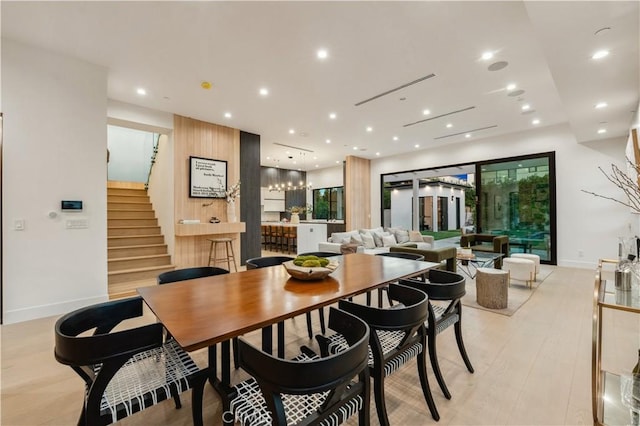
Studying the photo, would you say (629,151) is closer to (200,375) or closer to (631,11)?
(631,11)

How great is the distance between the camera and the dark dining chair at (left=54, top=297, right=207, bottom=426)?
3.66 ft

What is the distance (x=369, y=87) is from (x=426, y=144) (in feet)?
14.2

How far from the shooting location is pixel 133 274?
466 cm

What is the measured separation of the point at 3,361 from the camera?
2.35 meters

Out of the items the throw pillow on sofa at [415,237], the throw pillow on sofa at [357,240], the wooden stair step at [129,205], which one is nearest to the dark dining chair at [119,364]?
the throw pillow on sofa at [357,240]

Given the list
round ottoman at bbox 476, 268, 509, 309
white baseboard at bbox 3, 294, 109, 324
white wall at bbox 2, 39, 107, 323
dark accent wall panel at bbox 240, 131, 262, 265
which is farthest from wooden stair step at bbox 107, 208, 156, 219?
round ottoman at bbox 476, 268, 509, 309

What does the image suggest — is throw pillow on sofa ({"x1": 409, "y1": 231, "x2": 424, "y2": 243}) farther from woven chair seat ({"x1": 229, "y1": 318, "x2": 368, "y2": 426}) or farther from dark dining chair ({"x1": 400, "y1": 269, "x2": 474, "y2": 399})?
woven chair seat ({"x1": 229, "y1": 318, "x2": 368, "y2": 426})

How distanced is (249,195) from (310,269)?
4.82 meters

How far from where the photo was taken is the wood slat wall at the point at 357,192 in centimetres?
898

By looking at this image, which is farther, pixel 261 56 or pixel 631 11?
pixel 261 56

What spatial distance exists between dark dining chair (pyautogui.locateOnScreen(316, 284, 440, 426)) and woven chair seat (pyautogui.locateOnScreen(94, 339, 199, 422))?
0.76 metres

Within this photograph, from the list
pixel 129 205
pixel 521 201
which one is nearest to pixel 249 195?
pixel 129 205

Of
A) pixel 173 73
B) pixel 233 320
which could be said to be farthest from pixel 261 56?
pixel 233 320

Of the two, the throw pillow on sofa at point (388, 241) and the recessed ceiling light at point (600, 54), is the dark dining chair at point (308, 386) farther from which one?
the throw pillow on sofa at point (388, 241)
